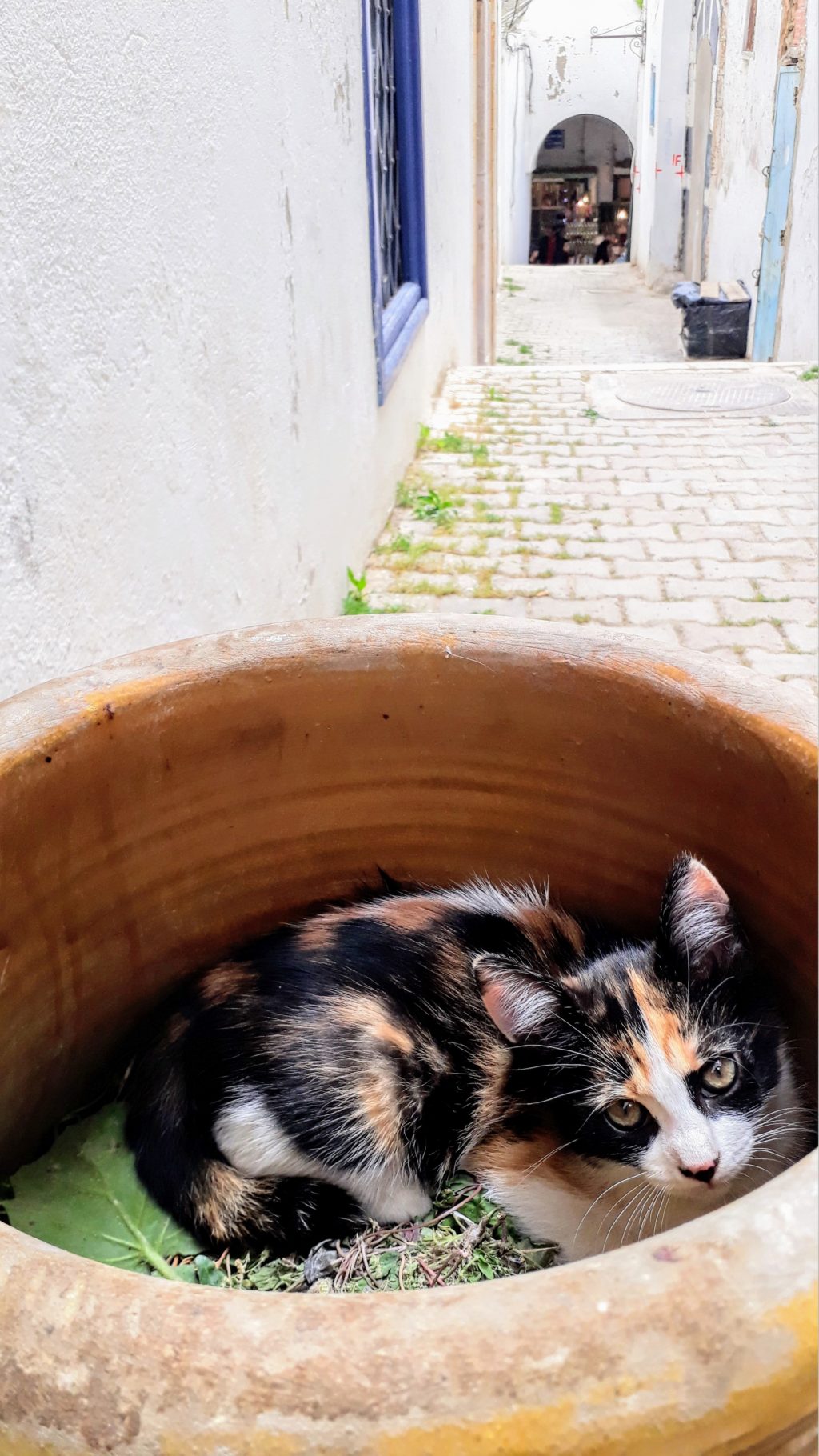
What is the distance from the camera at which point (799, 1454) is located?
73 cm

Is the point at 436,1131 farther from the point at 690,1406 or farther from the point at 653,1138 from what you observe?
the point at 690,1406

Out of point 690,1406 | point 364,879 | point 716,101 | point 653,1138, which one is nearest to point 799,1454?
point 690,1406

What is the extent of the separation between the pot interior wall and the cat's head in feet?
0.25

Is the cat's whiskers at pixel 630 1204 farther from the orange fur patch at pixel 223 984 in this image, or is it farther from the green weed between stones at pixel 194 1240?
the orange fur patch at pixel 223 984

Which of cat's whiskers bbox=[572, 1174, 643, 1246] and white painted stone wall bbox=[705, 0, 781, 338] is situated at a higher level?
white painted stone wall bbox=[705, 0, 781, 338]

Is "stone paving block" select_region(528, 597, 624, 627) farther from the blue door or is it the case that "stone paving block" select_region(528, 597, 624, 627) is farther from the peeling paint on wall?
the peeling paint on wall

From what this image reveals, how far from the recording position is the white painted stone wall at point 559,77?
24.0 m

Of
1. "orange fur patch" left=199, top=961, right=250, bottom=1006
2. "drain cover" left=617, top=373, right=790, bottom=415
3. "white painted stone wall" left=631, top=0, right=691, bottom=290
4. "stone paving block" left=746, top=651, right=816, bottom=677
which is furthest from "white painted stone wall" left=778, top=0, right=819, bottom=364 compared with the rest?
"orange fur patch" left=199, top=961, right=250, bottom=1006

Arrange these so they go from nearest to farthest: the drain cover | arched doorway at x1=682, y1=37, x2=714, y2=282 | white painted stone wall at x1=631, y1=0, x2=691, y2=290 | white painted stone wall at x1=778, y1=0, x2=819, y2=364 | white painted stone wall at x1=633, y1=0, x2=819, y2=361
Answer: the drain cover, white painted stone wall at x1=778, y1=0, x2=819, y2=364, white painted stone wall at x1=633, y1=0, x2=819, y2=361, arched doorway at x1=682, y1=37, x2=714, y2=282, white painted stone wall at x1=631, y1=0, x2=691, y2=290

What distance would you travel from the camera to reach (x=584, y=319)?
1684 centimetres

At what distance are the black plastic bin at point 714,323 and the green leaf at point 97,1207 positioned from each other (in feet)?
37.0

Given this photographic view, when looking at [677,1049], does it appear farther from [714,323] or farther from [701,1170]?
[714,323]

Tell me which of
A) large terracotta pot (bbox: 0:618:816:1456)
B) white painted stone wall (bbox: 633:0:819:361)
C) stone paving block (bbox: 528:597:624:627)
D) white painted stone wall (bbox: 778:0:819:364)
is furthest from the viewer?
white painted stone wall (bbox: 633:0:819:361)

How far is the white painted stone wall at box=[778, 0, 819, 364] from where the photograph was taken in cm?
963
